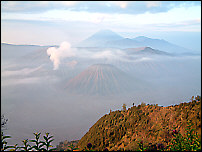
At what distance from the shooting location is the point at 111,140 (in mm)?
9625

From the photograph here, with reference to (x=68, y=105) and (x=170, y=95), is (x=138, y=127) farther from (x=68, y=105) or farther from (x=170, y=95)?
(x=170, y=95)

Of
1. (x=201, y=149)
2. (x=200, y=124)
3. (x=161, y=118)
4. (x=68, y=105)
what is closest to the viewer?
(x=201, y=149)

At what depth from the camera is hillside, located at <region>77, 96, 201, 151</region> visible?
7359mm

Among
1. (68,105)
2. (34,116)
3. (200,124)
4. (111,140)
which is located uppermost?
(68,105)

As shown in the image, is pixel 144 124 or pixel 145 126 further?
pixel 144 124

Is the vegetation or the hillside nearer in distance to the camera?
the vegetation

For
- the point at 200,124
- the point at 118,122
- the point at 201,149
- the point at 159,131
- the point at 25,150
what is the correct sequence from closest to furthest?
1. the point at 25,150
2. the point at 201,149
3. the point at 200,124
4. the point at 159,131
5. the point at 118,122

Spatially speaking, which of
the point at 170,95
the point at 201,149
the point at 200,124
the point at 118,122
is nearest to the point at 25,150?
the point at 201,149

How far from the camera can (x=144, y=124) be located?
946 centimetres

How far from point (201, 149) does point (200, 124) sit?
271cm

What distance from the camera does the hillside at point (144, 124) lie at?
736 centimetres

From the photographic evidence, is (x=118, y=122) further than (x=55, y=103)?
No

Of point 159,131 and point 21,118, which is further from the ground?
point 21,118

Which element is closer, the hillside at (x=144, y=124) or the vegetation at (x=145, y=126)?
the vegetation at (x=145, y=126)
